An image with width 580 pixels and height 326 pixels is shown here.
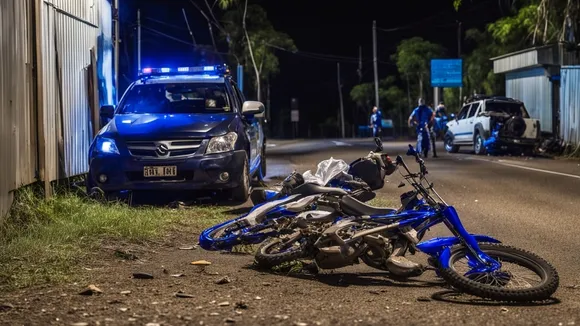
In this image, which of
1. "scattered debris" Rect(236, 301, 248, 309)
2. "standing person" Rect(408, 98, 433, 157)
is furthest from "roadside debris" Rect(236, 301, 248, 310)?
"standing person" Rect(408, 98, 433, 157)

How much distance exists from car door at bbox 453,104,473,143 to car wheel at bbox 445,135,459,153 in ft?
1.35

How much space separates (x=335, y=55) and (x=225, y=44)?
22.8 meters

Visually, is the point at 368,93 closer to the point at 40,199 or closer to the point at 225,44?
the point at 225,44

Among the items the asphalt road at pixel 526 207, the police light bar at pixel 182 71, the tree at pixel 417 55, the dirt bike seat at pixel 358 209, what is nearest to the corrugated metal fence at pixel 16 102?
the police light bar at pixel 182 71

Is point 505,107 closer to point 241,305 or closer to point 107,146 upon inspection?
point 107,146

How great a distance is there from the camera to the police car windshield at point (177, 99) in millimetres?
12672

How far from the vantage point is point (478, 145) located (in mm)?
27094

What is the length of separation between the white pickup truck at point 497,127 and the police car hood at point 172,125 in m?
15.5

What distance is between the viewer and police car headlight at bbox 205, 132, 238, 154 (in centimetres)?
1153

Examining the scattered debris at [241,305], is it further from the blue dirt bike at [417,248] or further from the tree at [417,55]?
the tree at [417,55]

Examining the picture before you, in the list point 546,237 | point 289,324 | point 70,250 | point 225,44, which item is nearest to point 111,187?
point 70,250

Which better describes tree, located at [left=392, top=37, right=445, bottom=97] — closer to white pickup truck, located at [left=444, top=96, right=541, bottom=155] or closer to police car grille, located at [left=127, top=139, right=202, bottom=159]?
white pickup truck, located at [left=444, top=96, right=541, bottom=155]

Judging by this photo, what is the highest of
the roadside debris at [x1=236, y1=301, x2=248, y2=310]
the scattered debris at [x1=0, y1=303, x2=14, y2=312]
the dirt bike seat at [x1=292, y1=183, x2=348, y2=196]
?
the dirt bike seat at [x1=292, y1=183, x2=348, y2=196]

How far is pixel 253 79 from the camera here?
59.8 meters
